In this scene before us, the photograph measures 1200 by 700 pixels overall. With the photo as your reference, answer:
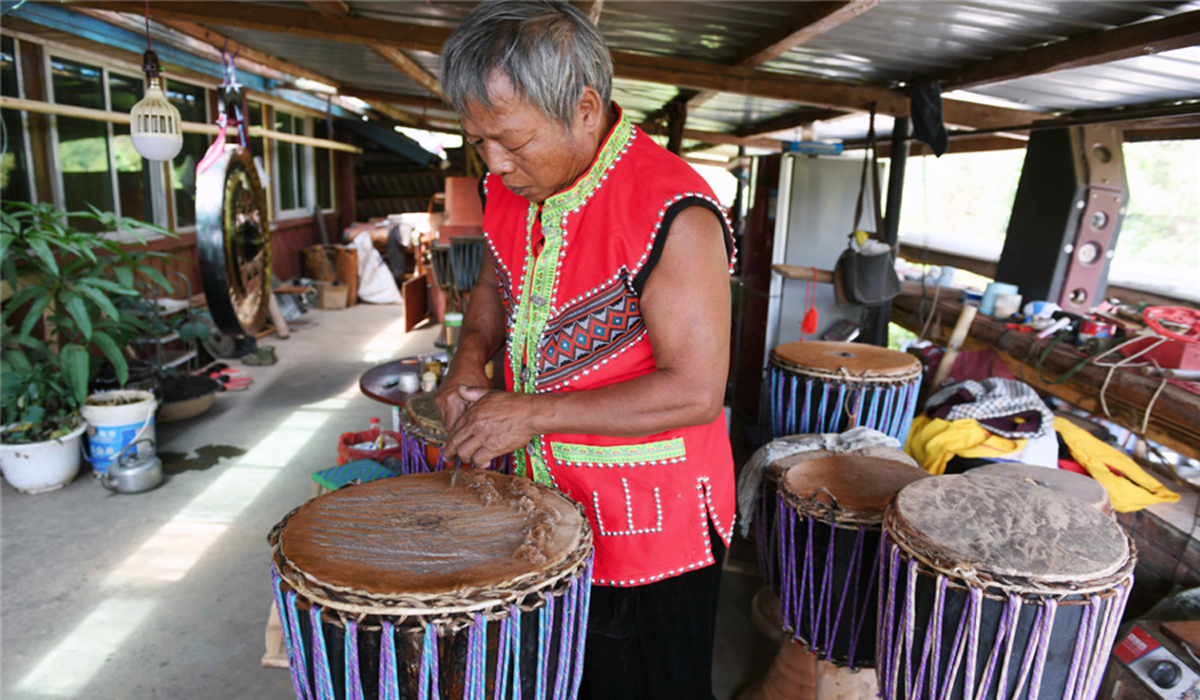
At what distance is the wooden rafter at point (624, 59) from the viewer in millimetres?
3516

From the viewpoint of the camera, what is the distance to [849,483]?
183 cm

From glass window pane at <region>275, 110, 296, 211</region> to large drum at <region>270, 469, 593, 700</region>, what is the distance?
8.32 metres

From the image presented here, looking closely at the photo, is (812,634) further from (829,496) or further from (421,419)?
(421,419)

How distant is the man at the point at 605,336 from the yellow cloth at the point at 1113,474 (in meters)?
1.88

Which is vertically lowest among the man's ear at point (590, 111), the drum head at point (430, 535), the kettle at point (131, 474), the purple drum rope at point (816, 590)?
the kettle at point (131, 474)

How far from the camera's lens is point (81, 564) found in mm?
2867

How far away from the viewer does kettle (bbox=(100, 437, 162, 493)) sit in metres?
3.47

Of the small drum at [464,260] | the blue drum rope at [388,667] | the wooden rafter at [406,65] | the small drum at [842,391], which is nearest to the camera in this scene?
the blue drum rope at [388,667]

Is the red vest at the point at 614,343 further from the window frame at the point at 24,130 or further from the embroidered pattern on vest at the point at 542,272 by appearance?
the window frame at the point at 24,130

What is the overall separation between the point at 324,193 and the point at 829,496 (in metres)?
10.1

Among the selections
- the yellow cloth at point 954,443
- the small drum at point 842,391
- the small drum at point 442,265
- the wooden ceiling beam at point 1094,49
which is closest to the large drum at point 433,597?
the small drum at point 842,391

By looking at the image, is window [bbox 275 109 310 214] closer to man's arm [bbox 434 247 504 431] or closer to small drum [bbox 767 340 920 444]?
small drum [bbox 767 340 920 444]

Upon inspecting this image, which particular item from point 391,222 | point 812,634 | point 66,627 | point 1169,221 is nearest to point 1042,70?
point 812,634

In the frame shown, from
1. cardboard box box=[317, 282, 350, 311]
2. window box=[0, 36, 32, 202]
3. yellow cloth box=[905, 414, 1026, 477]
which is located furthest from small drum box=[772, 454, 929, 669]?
cardboard box box=[317, 282, 350, 311]
